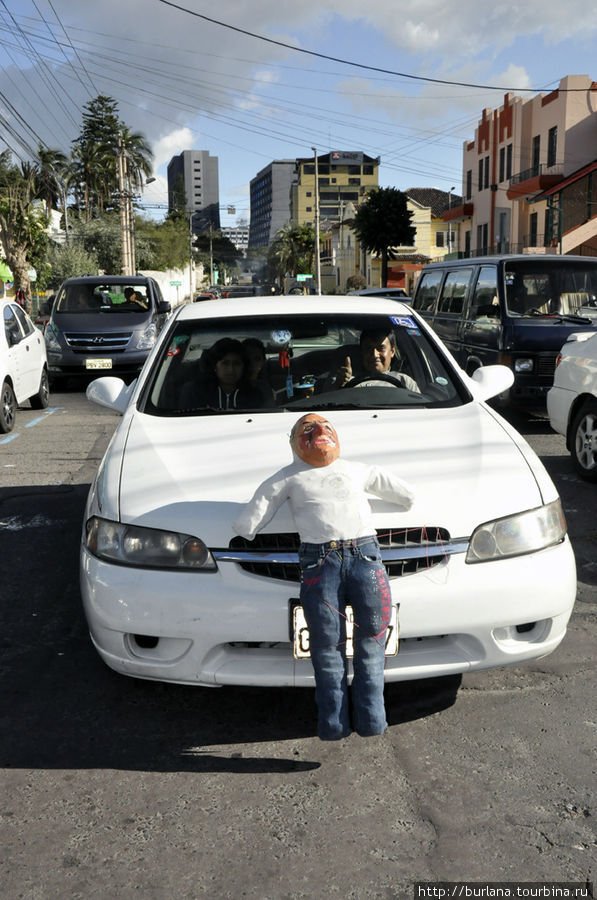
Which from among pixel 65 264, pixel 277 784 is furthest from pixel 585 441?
pixel 65 264

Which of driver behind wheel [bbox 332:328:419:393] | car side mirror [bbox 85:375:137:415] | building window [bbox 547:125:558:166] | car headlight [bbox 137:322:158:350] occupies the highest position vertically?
building window [bbox 547:125:558:166]

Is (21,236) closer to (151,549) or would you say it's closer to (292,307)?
(292,307)

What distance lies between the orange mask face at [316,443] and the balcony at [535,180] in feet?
133

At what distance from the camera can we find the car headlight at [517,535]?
10.1ft

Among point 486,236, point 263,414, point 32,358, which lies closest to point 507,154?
point 486,236

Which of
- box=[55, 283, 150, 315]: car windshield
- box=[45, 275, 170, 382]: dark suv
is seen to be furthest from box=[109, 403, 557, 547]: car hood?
box=[55, 283, 150, 315]: car windshield

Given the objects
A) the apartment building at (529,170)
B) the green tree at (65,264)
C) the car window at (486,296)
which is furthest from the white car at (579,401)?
the green tree at (65,264)

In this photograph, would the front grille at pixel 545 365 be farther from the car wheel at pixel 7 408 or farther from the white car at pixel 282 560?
the white car at pixel 282 560

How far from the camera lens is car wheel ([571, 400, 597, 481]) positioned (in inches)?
285

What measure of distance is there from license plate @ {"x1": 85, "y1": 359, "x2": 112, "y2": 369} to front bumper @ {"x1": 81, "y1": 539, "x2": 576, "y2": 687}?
1175 centimetres

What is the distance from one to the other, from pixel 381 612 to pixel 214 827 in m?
0.83

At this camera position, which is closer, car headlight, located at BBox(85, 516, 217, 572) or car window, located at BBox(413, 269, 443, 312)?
car headlight, located at BBox(85, 516, 217, 572)

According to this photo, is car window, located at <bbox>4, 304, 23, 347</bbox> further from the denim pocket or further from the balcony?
→ the balcony

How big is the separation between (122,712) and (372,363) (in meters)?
2.25
